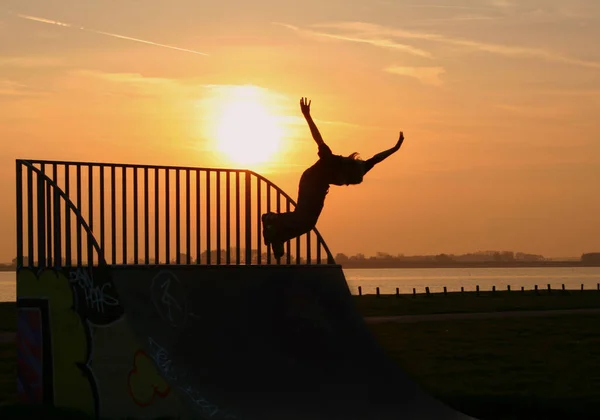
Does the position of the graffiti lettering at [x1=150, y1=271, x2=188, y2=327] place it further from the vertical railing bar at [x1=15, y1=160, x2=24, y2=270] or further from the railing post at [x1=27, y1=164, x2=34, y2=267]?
the vertical railing bar at [x1=15, y1=160, x2=24, y2=270]

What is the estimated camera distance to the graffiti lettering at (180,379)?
14.1 metres

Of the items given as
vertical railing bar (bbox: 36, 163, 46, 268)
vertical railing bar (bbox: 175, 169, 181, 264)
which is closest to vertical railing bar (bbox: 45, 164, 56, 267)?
vertical railing bar (bbox: 36, 163, 46, 268)

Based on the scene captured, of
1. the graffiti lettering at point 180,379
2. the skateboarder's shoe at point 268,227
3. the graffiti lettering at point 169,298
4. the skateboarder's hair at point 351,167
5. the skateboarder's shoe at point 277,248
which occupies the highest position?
the skateboarder's hair at point 351,167

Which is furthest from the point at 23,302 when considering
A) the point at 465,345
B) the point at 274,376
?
the point at 465,345

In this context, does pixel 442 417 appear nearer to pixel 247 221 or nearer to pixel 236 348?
pixel 236 348

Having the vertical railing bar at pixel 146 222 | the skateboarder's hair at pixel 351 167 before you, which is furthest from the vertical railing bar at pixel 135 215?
the skateboarder's hair at pixel 351 167

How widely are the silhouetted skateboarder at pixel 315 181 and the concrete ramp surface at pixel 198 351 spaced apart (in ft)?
2.92

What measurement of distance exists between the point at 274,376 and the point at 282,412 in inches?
32.8

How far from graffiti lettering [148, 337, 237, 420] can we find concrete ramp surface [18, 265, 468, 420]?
3cm

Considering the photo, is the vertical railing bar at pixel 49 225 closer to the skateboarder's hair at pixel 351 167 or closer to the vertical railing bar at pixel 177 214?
the vertical railing bar at pixel 177 214

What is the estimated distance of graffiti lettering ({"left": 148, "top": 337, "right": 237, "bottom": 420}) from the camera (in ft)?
46.3

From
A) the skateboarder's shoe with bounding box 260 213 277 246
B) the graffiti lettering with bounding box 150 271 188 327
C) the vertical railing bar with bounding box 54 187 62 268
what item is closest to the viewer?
the graffiti lettering with bounding box 150 271 188 327

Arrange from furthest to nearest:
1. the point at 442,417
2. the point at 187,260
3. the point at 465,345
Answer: the point at 465,345, the point at 187,260, the point at 442,417

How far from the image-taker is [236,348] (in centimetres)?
1577
